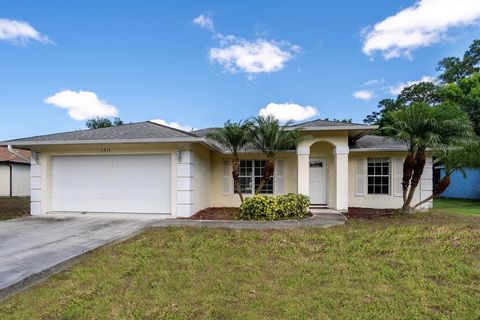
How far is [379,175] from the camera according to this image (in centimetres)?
1314

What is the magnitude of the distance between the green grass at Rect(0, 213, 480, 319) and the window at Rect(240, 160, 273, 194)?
5.89 meters

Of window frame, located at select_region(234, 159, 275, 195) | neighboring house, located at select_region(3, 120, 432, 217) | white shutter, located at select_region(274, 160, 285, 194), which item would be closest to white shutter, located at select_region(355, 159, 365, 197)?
neighboring house, located at select_region(3, 120, 432, 217)

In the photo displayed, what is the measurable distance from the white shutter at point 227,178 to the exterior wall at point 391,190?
528cm

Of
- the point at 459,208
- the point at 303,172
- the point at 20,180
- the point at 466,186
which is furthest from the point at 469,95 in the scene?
the point at 20,180

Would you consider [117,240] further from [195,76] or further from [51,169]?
[195,76]

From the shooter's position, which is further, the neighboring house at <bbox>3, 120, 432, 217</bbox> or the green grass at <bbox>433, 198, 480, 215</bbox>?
the green grass at <bbox>433, 198, 480, 215</bbox>

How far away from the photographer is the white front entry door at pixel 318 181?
13.0 m

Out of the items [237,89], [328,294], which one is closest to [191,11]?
[237,89]

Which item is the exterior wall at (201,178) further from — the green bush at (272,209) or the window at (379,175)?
the window at (379,175)

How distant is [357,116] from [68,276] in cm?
3278

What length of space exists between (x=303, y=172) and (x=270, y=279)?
7070 mm

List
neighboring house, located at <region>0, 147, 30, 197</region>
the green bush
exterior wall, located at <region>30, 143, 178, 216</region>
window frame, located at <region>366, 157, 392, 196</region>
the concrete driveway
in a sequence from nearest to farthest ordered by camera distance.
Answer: the concrete driveway < the green bush < exterior wall, located at <region>30, 143, 178, 216</region> < window frame, located at <region>366, 157, 392, 196</region> < neighboring house, located at <region>0, 147, 30, 197</region>

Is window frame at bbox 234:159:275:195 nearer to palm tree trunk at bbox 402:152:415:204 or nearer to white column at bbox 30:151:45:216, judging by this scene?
palm tree trunk at bbox 402:152:415:204

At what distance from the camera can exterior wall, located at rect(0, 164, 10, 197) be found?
22.3m
